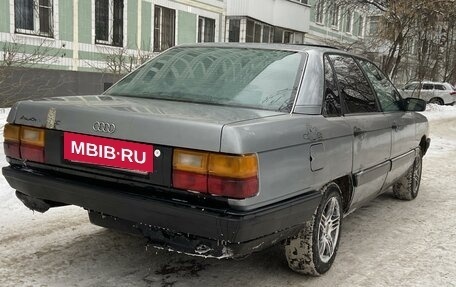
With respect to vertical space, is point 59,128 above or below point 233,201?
above

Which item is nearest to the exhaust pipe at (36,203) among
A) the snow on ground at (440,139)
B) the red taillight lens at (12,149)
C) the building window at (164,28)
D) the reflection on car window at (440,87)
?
the red taillight lens at (12,149)

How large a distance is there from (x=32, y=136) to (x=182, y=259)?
1.35 m

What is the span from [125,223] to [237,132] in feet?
2.88

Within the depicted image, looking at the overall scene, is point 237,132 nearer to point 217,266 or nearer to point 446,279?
point 217,266

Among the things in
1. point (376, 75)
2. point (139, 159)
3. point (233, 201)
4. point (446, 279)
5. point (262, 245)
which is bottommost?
point (446, 279)

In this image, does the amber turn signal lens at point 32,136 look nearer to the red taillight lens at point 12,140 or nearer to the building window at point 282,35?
the red taillight lens at point 12,140

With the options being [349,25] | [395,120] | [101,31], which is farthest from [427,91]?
[395,120]

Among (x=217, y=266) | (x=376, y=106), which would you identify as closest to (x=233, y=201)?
(x=217, y=266)

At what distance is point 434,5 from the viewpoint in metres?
19.0

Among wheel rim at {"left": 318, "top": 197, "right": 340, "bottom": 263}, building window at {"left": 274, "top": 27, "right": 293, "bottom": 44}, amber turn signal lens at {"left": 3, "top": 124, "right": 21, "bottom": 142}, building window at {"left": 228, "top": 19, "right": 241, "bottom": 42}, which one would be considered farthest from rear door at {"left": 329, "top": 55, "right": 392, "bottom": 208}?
building window at {"left": 274, "top": 27, "right": 293, "bottom": 44}

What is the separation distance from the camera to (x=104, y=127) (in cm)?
278

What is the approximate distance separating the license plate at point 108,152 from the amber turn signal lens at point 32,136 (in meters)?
0.19

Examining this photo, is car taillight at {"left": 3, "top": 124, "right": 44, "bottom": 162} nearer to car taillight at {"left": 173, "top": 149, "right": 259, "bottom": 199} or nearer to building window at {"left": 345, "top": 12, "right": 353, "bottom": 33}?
car taillight at {"left": 173, "top": 149, "right": 259, "bottom": 199}

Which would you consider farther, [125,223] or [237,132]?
[125,223]
